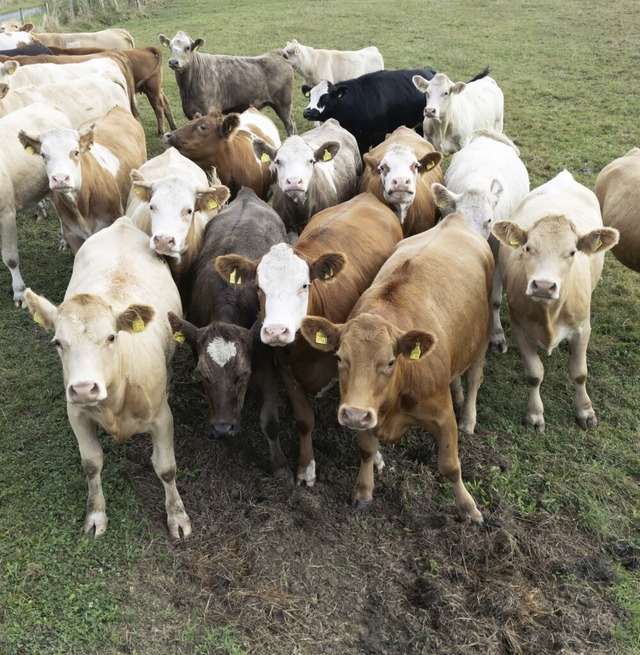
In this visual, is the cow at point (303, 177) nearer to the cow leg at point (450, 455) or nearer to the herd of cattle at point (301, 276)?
the herd of cattle at point (301, 276)

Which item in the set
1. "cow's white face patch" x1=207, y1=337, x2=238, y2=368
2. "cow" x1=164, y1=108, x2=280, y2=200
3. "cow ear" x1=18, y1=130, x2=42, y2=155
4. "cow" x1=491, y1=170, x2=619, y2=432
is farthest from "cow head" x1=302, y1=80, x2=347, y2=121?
"cow's white face patch" x1=207, y1=337, x2=238, y2=368

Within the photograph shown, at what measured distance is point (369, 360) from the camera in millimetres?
→ 3463

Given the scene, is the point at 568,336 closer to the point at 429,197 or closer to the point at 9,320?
the point at 429,197

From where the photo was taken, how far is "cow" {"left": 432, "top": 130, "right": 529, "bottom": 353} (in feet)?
18.2

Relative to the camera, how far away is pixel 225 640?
343cm

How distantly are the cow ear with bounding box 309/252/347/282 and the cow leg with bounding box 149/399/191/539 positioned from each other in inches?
50.2

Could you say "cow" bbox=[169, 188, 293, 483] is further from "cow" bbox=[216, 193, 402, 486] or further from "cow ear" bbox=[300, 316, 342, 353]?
"cow ear" bbox=[300, 316, 342, 353]

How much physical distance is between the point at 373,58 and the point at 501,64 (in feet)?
14.9

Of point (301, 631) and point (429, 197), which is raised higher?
point (429, 197)

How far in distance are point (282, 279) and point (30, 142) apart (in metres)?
3.42

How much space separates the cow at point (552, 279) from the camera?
4355mm

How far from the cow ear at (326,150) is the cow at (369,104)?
3.12 meters

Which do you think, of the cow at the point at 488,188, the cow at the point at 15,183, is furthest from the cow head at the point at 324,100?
the cow at the point at 15,183

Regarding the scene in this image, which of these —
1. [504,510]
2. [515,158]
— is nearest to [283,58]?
[515,158]
